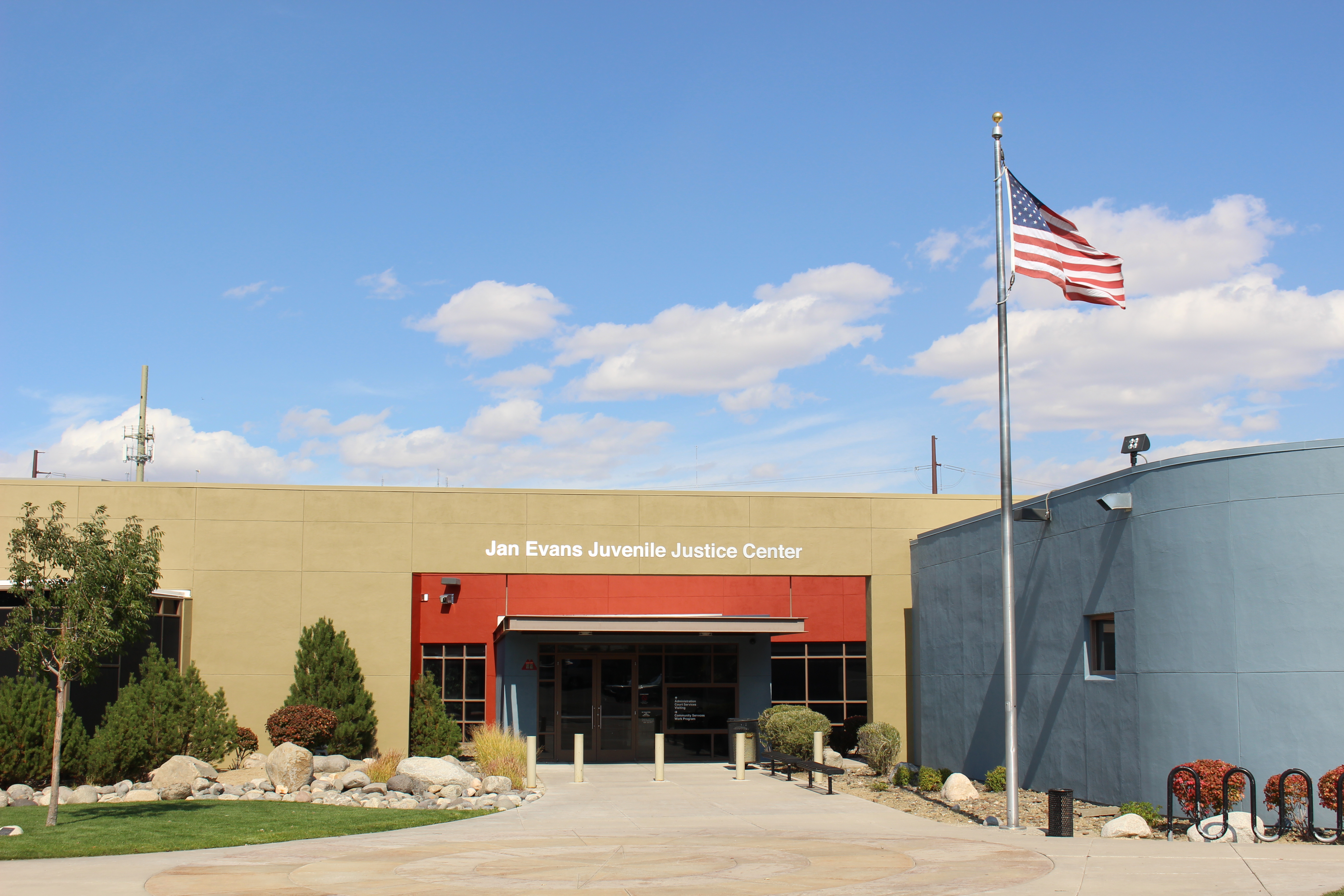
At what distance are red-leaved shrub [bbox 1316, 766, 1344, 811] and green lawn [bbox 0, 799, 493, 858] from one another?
11.4 metres

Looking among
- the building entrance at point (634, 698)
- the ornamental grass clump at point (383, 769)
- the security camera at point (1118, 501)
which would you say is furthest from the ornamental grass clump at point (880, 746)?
the ornamental grass clump at point (383, 769)

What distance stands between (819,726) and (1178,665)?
939 centimetres

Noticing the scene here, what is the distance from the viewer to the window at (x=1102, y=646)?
18.5 m

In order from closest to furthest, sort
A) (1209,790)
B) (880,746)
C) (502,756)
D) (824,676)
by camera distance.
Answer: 1. (1209,790)
2. (502,756)
3. (880,746)
4. (824,676)

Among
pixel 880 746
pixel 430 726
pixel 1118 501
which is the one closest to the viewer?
pixel 1118 501

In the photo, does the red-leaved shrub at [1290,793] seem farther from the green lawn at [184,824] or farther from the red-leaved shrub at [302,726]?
the red-leaved shrub at [302,726]

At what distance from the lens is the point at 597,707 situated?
1080 inches

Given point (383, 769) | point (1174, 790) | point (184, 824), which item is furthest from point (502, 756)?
point (1174, 790)

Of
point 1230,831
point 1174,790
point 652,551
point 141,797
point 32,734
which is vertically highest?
point 652,551

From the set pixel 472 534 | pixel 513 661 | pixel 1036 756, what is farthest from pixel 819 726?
pixel 472 534

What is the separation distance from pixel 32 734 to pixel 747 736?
14.5 m

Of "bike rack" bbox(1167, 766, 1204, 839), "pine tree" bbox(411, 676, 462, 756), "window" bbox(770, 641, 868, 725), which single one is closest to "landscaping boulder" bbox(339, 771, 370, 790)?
"pine tree" bbox(411, 676, 462, 756)

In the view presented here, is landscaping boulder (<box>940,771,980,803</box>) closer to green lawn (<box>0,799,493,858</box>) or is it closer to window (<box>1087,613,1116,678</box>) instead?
window (<box>1087,613,1116,678</box>)

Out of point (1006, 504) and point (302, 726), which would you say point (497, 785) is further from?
point (1006, 504)
